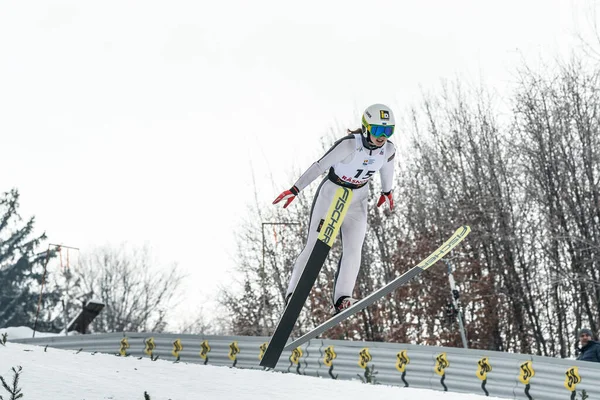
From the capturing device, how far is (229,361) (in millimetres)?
10562

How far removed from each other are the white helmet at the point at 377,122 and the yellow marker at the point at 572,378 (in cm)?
409

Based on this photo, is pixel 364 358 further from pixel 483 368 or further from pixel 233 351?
pixel 233 351

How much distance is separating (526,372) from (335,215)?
400cm

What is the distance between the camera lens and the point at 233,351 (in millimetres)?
10555

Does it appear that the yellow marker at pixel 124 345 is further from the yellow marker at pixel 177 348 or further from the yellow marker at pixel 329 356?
the yellow marker at pixel 329 356

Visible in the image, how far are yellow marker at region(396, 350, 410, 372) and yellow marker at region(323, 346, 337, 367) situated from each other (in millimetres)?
1001

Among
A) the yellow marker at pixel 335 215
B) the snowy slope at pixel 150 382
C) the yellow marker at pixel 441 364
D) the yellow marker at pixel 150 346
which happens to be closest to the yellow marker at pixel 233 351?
the yellow marker at pixel 150 346

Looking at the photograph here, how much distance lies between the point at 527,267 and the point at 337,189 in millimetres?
13538

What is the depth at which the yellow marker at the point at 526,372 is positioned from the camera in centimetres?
774

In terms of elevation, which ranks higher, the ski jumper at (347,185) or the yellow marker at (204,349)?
the ski jumper at (347,185)

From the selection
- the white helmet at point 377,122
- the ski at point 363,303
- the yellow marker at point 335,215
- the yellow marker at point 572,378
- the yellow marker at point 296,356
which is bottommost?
the yellow marker at point 572,378

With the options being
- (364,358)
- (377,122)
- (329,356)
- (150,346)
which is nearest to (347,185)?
(377,122)

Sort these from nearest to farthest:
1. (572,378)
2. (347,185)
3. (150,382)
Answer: (347,185) < (150,382) < (572,378)

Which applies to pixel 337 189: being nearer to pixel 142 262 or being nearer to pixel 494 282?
pixel 494 282
